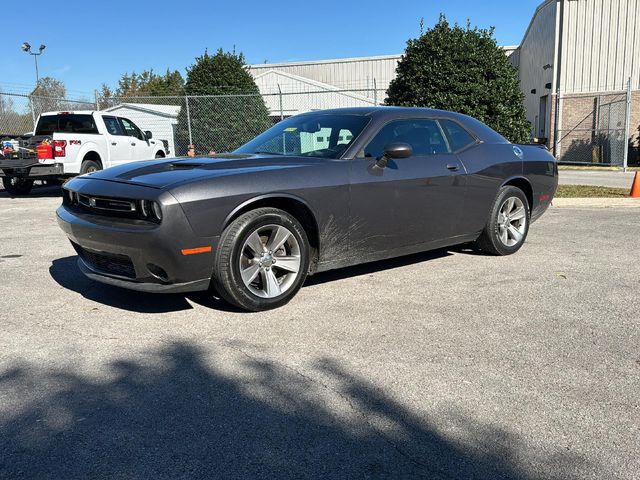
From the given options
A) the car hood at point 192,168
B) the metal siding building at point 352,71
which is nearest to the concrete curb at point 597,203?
the car hood at point 192,168

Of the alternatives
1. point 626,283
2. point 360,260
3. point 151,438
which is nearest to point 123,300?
point 360,260

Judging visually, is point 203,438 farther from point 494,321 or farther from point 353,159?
point 353,159

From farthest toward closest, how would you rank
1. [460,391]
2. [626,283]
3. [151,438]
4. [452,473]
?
[626,283] < [460,391] < [151,438] < [452,473]

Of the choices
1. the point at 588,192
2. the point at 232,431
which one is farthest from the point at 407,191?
the point at 588,192

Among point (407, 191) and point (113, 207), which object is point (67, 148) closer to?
point (113, 207)

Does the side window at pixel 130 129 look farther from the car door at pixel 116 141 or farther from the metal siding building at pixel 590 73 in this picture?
the metal siding building at pixel 590 73

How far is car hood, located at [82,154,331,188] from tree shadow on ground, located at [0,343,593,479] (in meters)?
1.36

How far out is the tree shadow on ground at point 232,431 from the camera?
238 cm

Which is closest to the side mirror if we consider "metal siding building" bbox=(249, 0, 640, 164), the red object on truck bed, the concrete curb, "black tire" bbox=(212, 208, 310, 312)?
"black tire" bbox=(212, 208, 310, 312)

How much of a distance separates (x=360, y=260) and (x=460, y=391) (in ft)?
6.48

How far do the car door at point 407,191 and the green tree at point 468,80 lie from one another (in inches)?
311

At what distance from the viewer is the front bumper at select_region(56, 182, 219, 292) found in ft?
12.5

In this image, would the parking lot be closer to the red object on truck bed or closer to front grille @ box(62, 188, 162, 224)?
front grille @ box(62, 188, 162, 224)

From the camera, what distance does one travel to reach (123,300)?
4.65 metres
